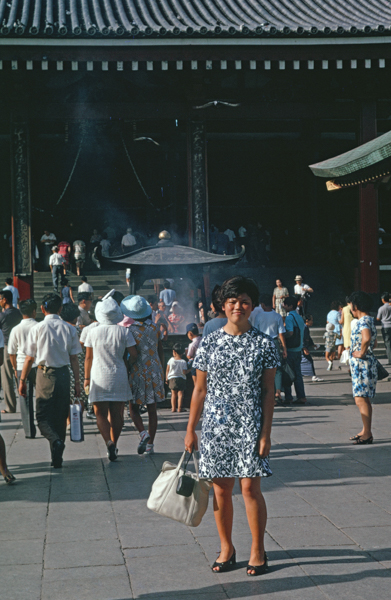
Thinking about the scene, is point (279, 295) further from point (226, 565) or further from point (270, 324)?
point (226, 565)

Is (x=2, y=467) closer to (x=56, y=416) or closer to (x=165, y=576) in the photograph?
(x=56, y=416)

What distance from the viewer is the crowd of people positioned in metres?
4.04

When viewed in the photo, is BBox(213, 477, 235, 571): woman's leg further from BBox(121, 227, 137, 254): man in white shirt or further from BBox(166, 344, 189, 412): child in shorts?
BBox(121, 227, 137, 254): man in white shirt

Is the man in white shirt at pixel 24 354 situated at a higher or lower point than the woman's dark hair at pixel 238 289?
lower

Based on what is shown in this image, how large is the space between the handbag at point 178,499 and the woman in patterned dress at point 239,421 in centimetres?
10

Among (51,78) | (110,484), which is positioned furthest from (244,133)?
(110,484)

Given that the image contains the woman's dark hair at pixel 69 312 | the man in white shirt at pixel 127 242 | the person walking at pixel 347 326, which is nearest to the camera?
the woman's dark hair at pixel 69 312

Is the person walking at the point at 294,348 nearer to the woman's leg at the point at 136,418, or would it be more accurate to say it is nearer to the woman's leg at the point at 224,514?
the woman's leg at the point at 136,418

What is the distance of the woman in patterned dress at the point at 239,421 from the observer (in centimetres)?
401


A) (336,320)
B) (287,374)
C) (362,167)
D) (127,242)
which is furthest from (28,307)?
(127,242)

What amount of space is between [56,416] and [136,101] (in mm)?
11714

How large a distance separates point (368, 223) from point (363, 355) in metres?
10.5

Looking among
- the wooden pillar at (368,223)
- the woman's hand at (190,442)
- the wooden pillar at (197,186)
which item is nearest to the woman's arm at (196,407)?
the woman's hand at (190,442)

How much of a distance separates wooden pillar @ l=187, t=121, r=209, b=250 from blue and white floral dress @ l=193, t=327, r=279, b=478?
1285cm
